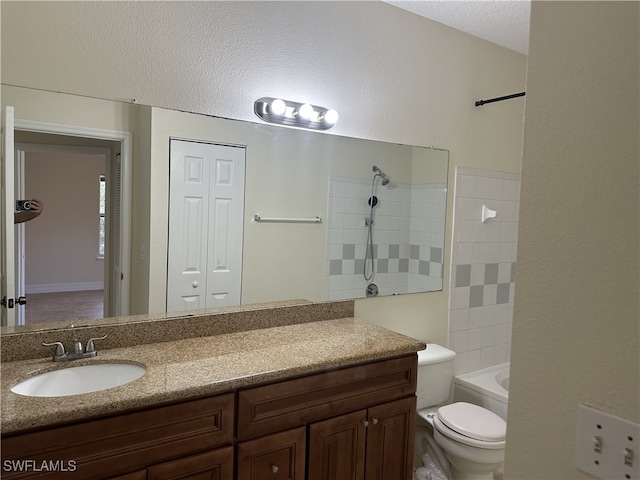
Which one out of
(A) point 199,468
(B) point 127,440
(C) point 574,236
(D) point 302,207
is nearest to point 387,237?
(D) point 302,207

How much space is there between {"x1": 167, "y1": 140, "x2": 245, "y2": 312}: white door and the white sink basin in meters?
0.38

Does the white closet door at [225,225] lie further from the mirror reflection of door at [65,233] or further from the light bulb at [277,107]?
the mirror reflection of door at [65,233]

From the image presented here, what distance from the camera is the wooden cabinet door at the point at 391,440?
6.28 feet

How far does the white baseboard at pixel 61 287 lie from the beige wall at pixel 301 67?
0.52 ft

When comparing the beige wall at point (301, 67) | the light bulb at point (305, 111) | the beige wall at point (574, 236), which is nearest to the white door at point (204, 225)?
the beige wall at point (301, 67)

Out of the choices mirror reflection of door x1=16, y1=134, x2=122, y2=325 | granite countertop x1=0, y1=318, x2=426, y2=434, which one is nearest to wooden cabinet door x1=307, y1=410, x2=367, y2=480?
granite countertop x1=0, y1=318, x2=426, y2=434

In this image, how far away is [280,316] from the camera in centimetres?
221

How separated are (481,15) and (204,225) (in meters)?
1.94

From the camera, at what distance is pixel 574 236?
780mm

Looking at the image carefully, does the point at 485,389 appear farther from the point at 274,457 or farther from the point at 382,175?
the point at 274,457

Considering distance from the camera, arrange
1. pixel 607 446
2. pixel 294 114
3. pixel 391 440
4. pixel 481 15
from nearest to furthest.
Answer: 1. pixel 607 446
2. pixel 391 440
3. pixel 294 114
4. pixel 481 15

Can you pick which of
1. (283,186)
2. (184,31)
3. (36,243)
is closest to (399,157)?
(283,186)

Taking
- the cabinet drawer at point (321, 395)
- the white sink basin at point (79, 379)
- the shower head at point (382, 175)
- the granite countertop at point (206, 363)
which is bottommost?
the cabinet drawer at point (321, 395)

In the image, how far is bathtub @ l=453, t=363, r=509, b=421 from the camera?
2740 mm
